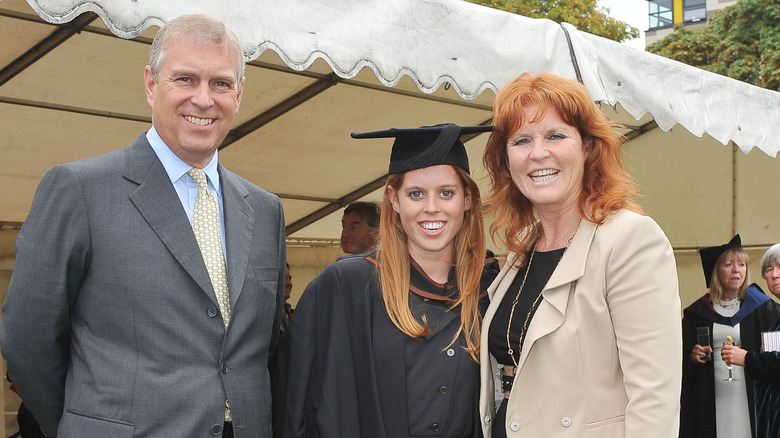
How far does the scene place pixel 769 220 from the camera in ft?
23.9

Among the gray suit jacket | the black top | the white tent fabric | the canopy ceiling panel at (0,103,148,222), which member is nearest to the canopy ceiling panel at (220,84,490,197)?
the canopy ceiling panel at (0,103,148,222)

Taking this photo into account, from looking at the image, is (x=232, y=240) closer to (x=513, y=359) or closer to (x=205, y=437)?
(x=205, y=437)

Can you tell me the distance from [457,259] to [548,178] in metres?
0.52

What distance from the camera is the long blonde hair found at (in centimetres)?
267

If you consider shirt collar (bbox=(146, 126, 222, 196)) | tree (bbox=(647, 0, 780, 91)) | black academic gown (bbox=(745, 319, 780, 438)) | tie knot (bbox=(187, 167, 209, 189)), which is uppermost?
tree (bbox=(647, 0, 780, 91))

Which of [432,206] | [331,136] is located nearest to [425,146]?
[432,206]

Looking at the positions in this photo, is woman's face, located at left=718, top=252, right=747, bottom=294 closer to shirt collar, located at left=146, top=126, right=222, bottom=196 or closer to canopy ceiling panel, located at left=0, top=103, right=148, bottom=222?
canopy ceiling panel, located at left=0, top=103, right=148, bottom=222

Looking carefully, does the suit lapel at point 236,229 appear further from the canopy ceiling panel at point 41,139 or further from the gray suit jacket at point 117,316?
the canopy ceiling panel at point 41,139

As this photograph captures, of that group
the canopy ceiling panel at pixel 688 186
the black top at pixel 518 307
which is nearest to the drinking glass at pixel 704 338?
the canopy ceiling panel at pixel 688 186

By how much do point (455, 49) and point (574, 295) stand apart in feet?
5.13

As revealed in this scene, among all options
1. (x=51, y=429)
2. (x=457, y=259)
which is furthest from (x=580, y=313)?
(x=51, y=429)

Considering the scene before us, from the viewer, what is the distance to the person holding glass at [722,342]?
6.06 meters

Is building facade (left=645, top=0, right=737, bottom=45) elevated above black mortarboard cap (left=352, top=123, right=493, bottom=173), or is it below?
above

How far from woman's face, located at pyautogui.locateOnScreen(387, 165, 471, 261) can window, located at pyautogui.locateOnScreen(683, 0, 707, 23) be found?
183 ft
